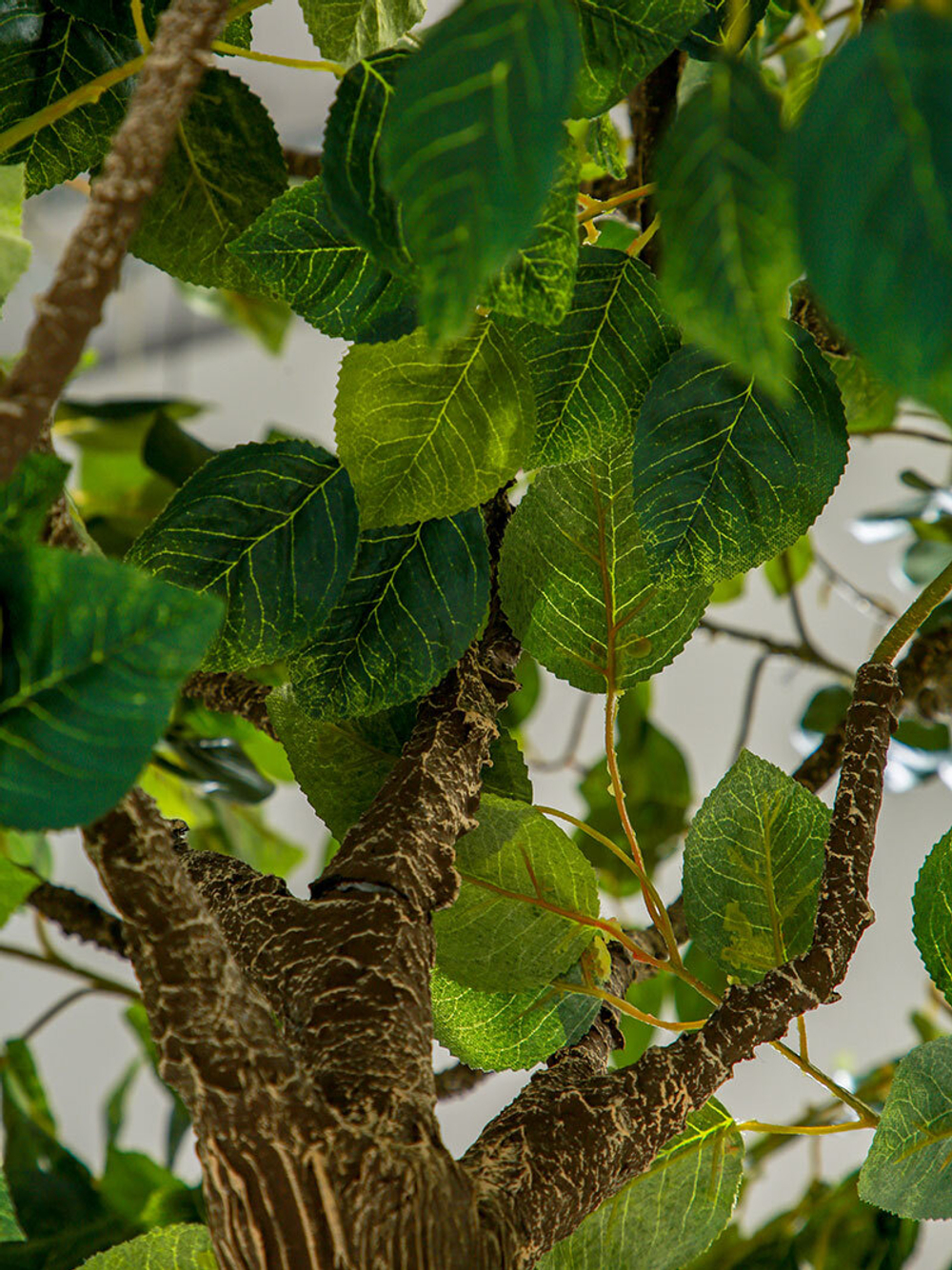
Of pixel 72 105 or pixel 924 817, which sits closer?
pixel 72 105

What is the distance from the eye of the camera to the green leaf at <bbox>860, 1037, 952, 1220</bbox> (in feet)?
0.76

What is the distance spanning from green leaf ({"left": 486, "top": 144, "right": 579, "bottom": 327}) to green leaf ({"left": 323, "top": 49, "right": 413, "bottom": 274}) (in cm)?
2

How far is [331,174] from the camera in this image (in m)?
0.16

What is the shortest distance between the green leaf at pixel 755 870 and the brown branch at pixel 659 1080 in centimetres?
3

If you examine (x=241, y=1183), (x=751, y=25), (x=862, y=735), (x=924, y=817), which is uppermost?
(x=924, y=817)

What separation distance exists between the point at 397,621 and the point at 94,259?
0.13 m

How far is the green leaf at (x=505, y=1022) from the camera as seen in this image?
26 centimetres

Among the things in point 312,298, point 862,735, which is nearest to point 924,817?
point 862,735

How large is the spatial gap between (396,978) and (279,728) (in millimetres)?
90

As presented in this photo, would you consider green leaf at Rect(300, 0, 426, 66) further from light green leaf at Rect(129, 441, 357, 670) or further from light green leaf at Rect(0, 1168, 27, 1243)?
light green leaf at Rect(0, 1168, 27, 1243)

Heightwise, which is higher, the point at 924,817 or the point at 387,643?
the point at 924,817

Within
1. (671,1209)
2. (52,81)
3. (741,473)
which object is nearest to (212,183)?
(52,81)

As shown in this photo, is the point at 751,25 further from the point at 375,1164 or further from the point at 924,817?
the point at 924,817

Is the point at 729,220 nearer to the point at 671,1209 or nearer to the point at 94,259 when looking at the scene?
the point at 94,259
